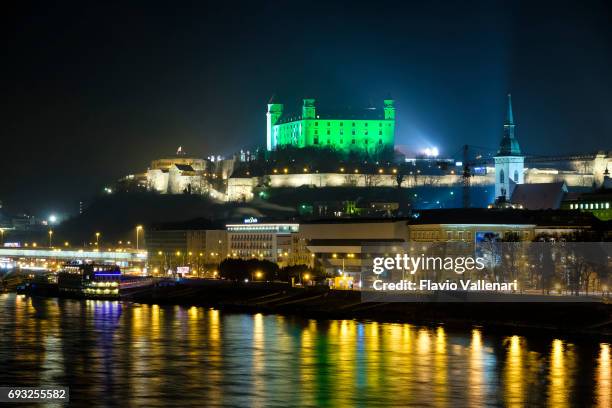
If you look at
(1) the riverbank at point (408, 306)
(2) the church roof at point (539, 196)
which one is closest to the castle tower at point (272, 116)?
(2) the church roof at point (539, 196)

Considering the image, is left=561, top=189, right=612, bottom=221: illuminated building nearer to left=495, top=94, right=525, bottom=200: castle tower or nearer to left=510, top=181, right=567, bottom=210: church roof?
left=510, top=181, right=567, bottom=210: church roof

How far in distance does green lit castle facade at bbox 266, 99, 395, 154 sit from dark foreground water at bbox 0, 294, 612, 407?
69.0 m

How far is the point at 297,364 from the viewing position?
4097 cm

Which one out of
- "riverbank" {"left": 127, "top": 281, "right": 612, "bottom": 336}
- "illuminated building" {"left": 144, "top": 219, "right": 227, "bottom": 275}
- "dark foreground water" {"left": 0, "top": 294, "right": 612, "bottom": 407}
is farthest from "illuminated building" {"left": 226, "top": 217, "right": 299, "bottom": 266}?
"dark foreground water" {"left": 0, "top": 294, "right": 612, "bottom": 407}

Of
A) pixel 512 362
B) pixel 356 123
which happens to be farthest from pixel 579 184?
pixel 512 362

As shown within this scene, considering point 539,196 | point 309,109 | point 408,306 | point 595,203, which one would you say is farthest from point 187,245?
point 408,306

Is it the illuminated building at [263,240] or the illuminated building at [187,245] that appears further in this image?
the illuminated building at [187,245]

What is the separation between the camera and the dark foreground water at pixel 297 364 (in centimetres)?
3450

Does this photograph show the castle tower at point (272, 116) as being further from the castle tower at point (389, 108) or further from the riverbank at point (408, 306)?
the riverbank at point (408, 306)

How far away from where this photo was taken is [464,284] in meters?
60.3

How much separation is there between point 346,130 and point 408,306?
2695 inches

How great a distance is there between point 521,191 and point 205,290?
3461 cm

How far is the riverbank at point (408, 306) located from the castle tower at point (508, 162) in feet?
134

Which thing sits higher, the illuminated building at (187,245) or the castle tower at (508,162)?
the castle tower at (508,162)
